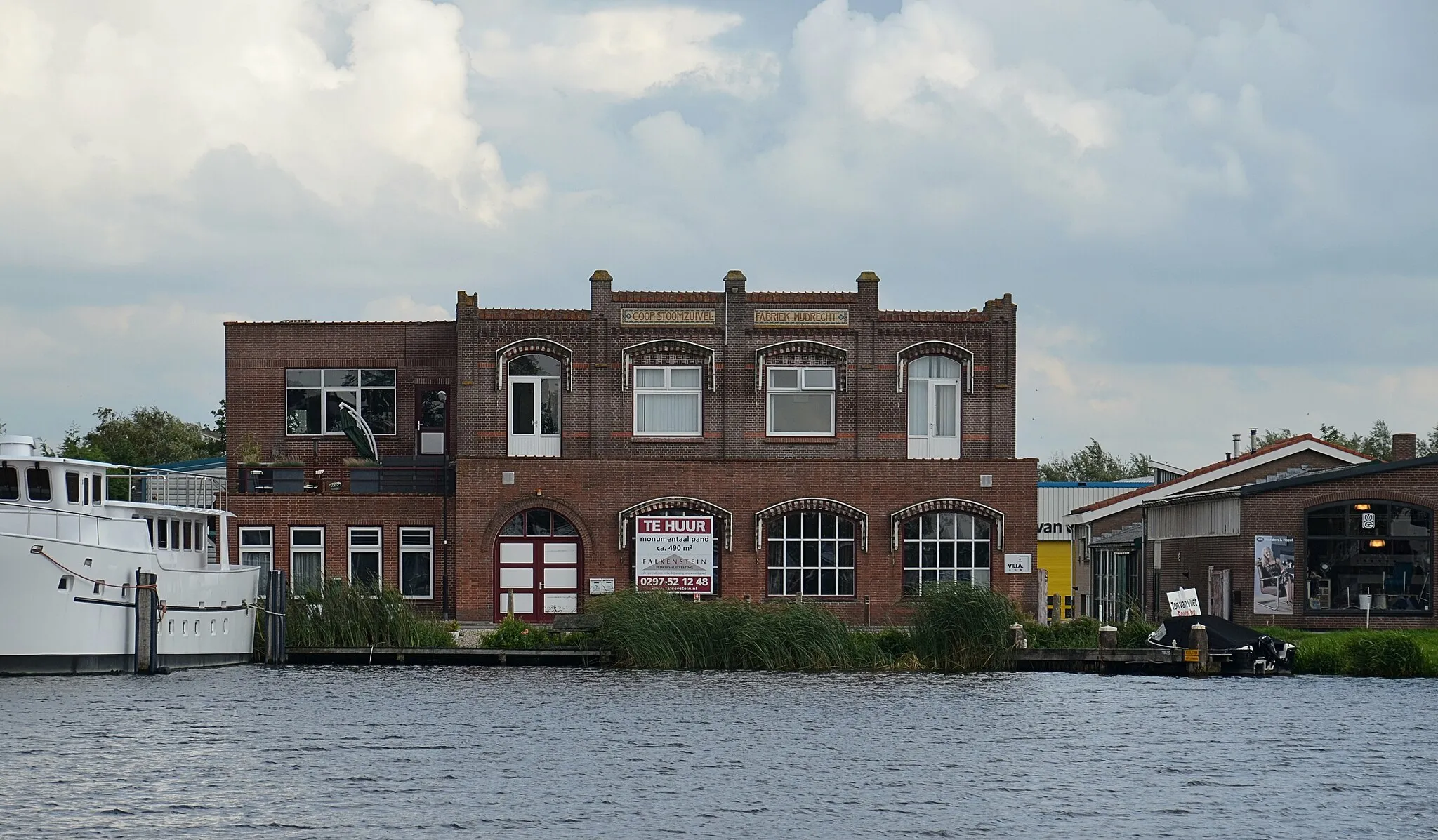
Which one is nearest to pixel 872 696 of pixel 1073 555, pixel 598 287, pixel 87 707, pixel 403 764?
pixel 403 764

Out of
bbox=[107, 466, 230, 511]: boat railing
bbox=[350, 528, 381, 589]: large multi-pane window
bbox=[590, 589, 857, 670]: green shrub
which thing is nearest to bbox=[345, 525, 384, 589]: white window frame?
bbox=[350, 528, 381, 589]: large multi-pane window

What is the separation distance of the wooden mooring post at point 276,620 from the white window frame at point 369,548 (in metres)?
8.29

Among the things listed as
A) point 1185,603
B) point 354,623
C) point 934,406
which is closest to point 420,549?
point 354,623

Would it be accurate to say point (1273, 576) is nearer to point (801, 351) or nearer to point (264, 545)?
point (801, 351)

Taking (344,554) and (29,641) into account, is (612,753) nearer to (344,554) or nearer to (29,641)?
(29,641)

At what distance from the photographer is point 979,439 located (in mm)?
56281

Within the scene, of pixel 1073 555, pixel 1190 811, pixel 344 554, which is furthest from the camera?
pixel 1073 555

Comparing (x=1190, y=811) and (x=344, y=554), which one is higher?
(x=344, y=554)

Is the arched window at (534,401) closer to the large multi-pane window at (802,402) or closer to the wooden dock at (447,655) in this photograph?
the large multi-pane window at (802,402)

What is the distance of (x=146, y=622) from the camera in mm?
42094

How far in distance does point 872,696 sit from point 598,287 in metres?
19.0

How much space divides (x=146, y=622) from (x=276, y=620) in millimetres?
4299

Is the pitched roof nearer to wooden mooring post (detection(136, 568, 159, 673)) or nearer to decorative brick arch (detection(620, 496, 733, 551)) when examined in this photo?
decorative brick arch (detection(620, 496, 733, 551))

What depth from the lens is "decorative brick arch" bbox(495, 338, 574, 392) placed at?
55.7 m
